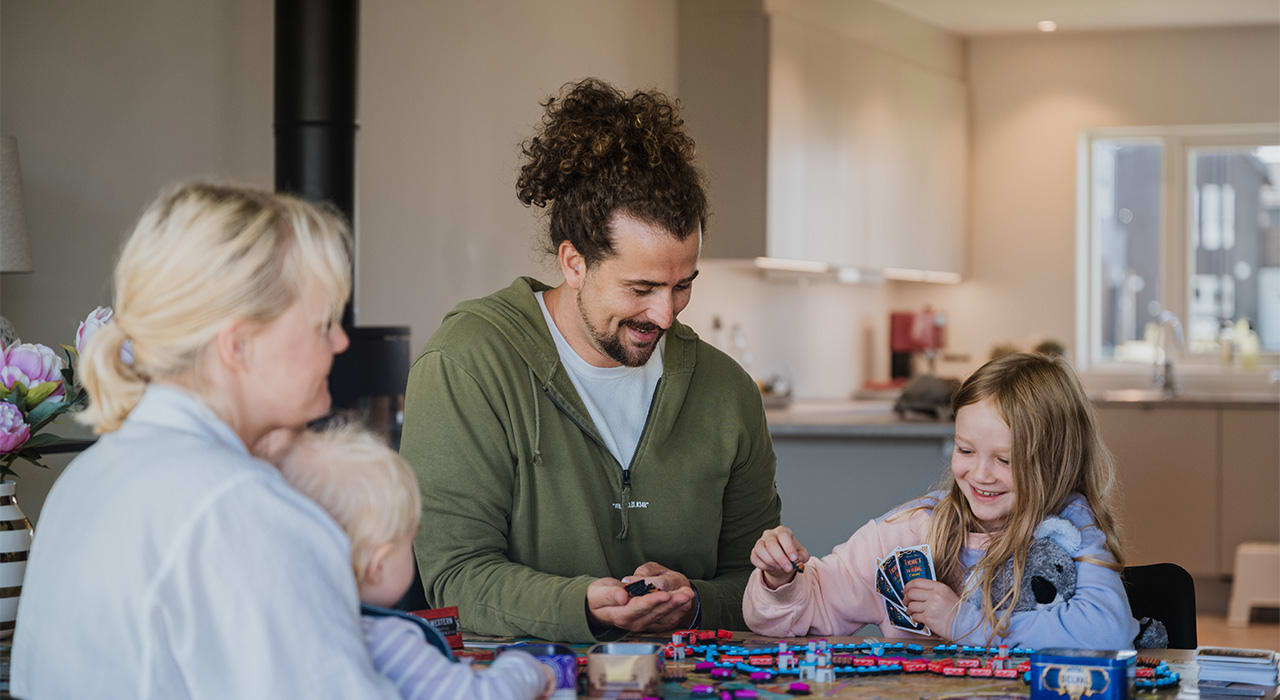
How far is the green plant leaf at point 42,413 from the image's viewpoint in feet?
5.49

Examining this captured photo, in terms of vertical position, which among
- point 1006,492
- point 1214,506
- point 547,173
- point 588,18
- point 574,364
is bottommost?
point 1214,506

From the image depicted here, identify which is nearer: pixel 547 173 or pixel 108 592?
pixel 108 592

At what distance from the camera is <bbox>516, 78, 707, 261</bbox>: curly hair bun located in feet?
6.45

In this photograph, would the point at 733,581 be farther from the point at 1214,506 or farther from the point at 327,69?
the point at 1214,506

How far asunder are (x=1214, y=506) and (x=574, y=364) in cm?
509

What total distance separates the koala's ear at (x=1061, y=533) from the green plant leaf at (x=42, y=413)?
1330 millimetres

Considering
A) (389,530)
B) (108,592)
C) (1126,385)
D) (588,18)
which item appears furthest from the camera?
(1126,385)

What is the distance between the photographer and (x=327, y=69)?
3.78 m

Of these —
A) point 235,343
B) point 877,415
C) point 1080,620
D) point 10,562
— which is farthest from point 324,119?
point 235,343

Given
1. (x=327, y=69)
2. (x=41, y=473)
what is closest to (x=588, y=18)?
(x=327, y=69)

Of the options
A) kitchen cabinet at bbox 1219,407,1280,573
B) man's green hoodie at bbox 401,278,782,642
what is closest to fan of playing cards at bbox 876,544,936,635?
man's green hoodie at bbox 401,278,782,642

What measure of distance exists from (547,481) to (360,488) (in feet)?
2.75

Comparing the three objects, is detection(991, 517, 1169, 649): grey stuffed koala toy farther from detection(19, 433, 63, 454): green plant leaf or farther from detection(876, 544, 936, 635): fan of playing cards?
detection(19, 433, 63, 454): green plant leaf

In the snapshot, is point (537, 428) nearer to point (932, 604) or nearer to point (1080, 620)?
point (932, 604)
